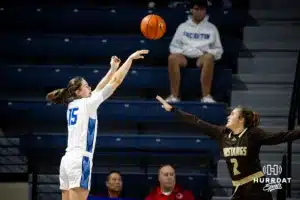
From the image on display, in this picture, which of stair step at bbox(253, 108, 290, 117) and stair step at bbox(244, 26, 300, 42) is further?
stair step at bbox(244, 26, 300, 42)

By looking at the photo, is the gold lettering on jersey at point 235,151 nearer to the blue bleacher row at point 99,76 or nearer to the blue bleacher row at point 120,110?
the blue bleacher row at point 120,110

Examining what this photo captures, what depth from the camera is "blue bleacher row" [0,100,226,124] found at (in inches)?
396

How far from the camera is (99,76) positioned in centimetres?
1051

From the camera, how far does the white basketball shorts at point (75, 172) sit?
744 centimetres

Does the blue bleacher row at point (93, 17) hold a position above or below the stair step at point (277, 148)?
above

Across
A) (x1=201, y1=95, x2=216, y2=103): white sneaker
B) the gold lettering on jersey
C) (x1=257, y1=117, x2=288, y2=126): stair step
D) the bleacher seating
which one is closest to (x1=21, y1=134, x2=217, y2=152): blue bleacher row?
the bleacher seating

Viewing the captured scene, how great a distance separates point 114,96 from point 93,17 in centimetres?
116

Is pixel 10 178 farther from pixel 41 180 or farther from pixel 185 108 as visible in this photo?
pixel 185 108

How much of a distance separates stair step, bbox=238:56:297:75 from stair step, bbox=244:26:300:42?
0.35 metres

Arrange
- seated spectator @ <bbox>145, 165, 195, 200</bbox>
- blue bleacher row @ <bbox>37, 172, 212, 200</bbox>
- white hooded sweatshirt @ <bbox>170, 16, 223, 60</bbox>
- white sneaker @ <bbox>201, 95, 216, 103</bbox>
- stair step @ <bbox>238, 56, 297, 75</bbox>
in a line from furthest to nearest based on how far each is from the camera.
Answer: stair step @ <bbox>238, 56, 297, 75</bbox> → white hooded sweatshirt @ <bbox>170, 16, 223, 60</bbox> → white sneaker @ <bbox>201, 95, 216, 103</bbox> → blue bleacher row @ <bbox>37, 172, 212, 200</bbox> → seated spectator @ <bbox>145, 165, 195, 200</bbox>

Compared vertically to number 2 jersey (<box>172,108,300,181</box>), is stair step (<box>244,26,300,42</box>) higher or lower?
higher

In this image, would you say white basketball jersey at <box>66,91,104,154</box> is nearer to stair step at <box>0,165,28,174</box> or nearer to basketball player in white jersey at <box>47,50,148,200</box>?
basketball player in white jersey at <box>47,50,148,200</box>

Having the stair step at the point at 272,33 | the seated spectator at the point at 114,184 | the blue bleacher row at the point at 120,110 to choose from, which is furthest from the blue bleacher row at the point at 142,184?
the stair step at the point at 272,33

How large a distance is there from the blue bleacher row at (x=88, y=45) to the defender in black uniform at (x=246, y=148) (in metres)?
3.03
